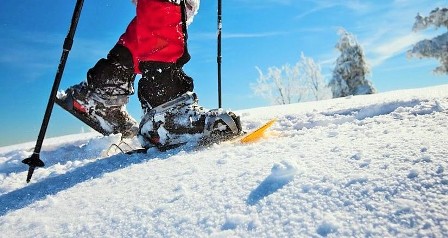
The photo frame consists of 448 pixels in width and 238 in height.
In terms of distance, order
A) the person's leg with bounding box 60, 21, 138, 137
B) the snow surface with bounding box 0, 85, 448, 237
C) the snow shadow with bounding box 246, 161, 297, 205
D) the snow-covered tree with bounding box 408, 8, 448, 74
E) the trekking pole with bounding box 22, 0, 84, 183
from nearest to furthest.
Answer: the snow surface with bounding box 0, 85, 448, 237 → the snow shadow with bounding box 246, 161, 297, 205 → the trekking pole with bounding box 22, 0, 84, 183 → the person's leg with bounding box 60, 21, 138, 137 → the snow-covered tree with bounding box 408, 8, 448, 74

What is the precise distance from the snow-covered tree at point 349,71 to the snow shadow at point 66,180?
2471cm

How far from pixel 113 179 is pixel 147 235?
612 millimetres

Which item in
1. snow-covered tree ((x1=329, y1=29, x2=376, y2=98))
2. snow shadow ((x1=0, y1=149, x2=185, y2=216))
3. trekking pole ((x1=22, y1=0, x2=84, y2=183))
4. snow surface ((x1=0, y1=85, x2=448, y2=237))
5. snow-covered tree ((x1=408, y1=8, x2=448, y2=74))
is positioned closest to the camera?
snow surface ((x1=0, y1=85, x2=448, y2=237))

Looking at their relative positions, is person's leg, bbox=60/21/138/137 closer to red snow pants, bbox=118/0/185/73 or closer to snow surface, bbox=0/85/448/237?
red snow pants, bbox=118/0/185/73

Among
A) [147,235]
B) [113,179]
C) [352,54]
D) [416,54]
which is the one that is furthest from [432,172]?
[352,54]

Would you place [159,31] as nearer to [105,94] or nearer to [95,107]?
[105,94]

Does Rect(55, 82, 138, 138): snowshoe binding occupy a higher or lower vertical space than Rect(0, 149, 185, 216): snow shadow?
higher

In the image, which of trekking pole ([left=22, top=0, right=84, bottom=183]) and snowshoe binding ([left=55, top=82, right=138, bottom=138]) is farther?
snowshoe binding ([left=55, top=82, right=138, bottom=138])

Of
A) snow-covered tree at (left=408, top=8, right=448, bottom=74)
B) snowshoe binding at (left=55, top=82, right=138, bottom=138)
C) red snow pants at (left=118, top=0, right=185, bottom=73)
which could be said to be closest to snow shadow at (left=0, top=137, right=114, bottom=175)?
snowshoe binding at (left=55, top=82, right=138, bottom=138)

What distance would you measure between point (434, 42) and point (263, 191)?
20627 millimetres

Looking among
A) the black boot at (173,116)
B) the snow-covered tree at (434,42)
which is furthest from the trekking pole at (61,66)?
the snow-covered tree at (434,42)

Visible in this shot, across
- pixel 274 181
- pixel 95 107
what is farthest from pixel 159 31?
pixel 274 181

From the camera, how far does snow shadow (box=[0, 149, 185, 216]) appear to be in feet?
4.42

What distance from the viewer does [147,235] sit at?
2.80ft
